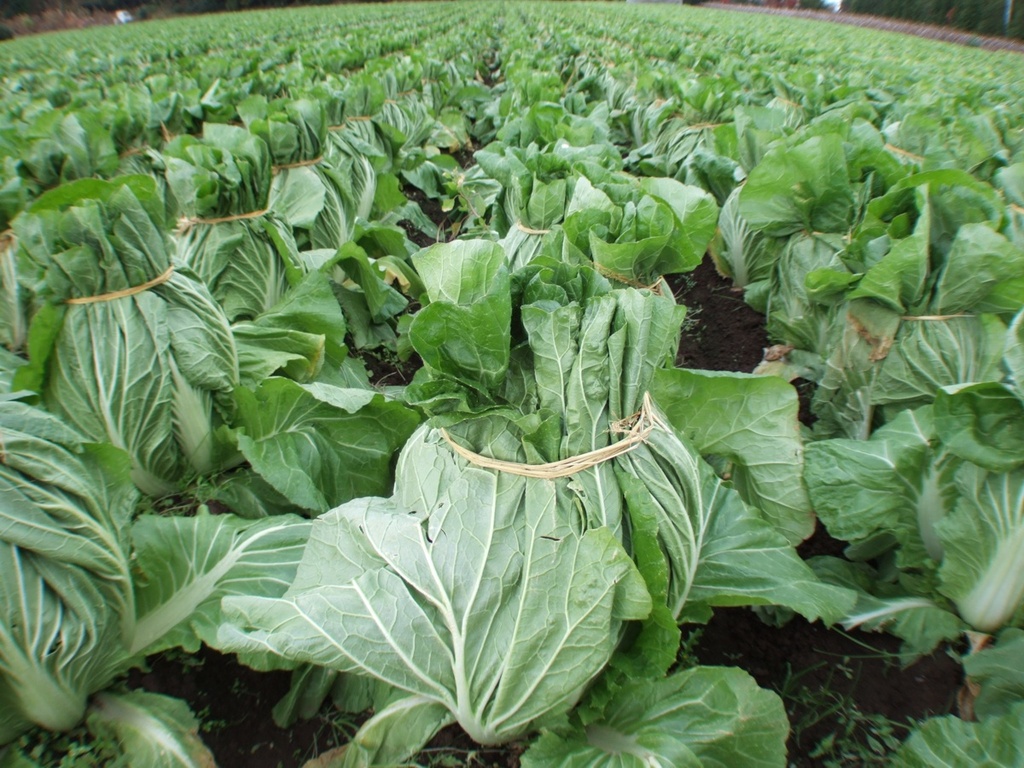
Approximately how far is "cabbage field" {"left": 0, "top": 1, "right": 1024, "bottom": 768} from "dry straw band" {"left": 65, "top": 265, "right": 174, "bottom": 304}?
1cm

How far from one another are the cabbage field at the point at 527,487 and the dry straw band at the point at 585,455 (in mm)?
14

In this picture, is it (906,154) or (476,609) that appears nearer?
(476,609)

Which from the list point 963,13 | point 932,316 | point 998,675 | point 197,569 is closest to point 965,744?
point 998,675

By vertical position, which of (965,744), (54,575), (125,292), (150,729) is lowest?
(150,729)

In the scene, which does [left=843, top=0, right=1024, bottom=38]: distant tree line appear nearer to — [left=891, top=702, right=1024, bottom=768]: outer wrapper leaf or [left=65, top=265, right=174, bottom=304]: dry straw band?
[left=891, top=702, right=1024, bottom=768]: outer wrapper leaf

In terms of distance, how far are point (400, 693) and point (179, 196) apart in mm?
3189

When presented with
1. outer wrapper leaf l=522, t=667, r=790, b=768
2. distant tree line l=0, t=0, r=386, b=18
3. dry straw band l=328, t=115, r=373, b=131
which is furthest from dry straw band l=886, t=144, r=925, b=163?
distant tree line l=0, t=0, r=386, b=18

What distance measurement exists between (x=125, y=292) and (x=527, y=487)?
2.07 meters

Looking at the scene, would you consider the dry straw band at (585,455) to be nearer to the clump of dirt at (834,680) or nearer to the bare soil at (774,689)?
the bare soil at (774,689)

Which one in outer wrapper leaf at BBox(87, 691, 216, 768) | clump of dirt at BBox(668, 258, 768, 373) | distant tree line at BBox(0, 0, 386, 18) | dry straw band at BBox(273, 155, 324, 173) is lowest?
clump of dirt at BBox(668, 258, 768, 373)

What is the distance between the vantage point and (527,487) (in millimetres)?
2025

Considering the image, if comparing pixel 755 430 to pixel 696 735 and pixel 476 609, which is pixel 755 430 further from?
pixel 476 609

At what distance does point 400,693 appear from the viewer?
6.90ft

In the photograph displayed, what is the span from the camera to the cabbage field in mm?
1928
